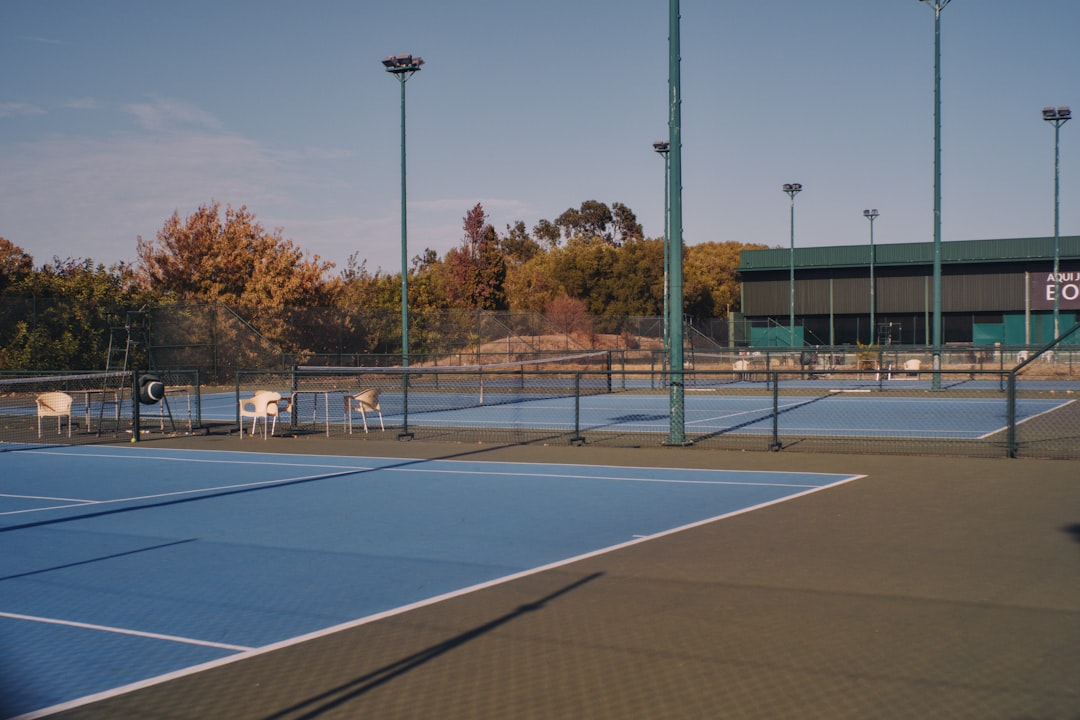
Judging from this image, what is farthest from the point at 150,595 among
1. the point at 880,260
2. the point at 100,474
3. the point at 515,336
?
the point at 880,260

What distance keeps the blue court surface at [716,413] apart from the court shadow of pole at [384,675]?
10.8 m

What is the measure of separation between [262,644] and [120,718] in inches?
50.3

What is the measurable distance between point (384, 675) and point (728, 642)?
2066 millimetres

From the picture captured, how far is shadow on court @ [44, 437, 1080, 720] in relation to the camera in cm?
511

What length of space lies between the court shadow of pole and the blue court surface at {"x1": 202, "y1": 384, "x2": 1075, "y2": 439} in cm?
1078

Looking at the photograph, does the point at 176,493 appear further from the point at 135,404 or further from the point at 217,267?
the point at 217,267

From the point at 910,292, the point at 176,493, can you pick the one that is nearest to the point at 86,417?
the point at 176,493

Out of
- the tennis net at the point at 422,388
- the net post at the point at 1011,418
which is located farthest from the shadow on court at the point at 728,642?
the tennis net at the point at 422,388

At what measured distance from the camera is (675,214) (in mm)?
16953

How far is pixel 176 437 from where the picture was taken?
20.2m

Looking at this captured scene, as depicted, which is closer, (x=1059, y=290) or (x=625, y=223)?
(x=1059, y=290)

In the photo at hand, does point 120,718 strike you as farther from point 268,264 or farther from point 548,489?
point 268,264

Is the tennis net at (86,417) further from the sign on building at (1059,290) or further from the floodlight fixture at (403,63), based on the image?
the sign on building at (1059,290)

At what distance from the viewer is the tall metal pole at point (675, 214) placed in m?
17.0
